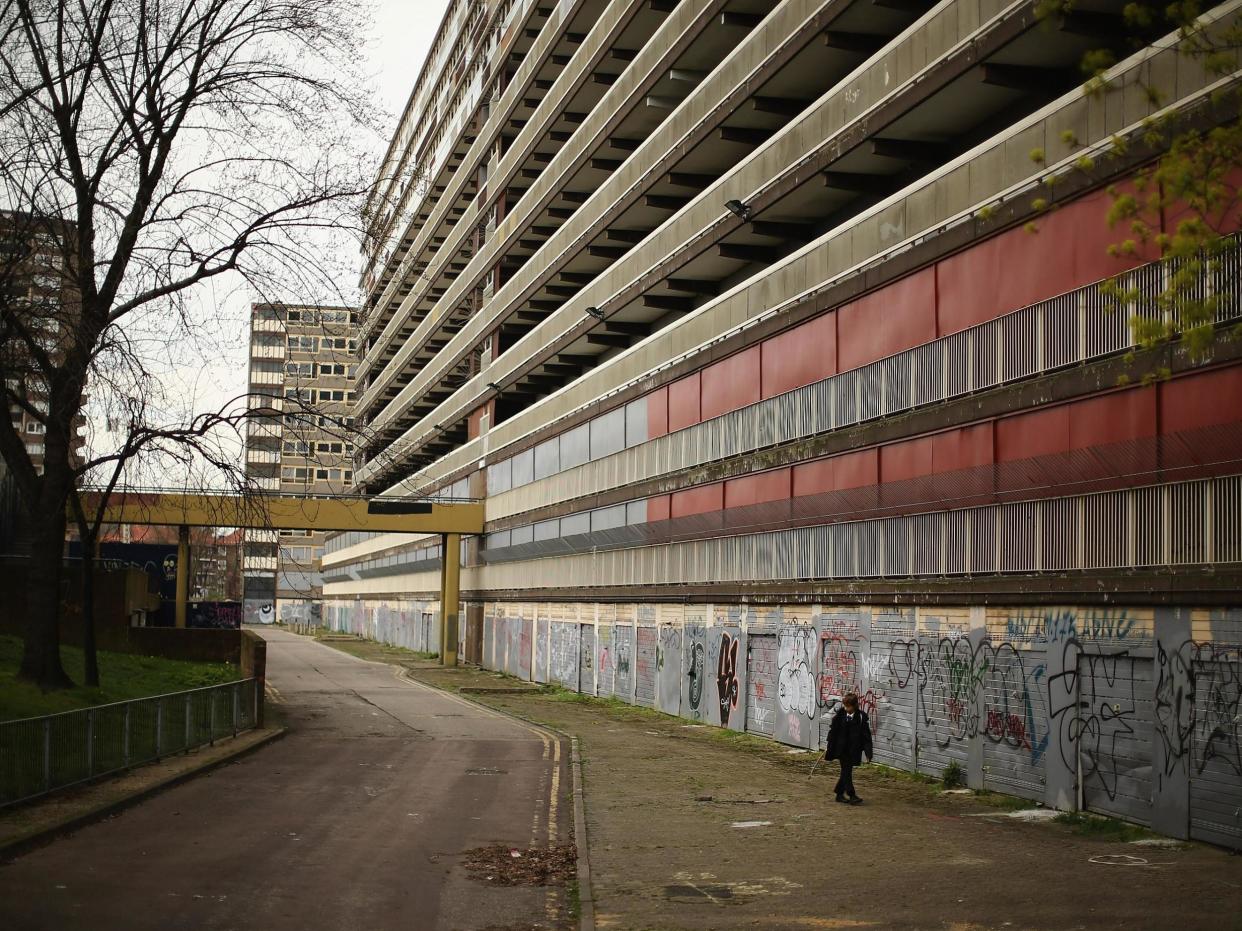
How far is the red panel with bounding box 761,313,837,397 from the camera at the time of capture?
25.7 metres

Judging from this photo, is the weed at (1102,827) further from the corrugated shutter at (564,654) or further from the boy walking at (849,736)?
the corrugated shutter at (564,654)

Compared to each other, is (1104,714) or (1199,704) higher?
A: (1199,704)

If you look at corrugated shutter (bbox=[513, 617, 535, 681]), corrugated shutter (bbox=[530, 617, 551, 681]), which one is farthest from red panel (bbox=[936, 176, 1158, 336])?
corrugated shutter (bbox=[513, 617, 535, 681])

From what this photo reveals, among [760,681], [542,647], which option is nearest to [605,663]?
[542,647]

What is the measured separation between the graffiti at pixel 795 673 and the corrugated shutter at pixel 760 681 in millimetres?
409

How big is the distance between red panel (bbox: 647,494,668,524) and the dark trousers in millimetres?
16918

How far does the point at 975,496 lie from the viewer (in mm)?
20406

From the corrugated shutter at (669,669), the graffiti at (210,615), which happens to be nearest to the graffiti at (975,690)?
the corrugated shutter at (669,669)

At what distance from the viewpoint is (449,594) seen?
2448 inches

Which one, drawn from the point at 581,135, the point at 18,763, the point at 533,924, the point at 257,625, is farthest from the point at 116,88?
the point at 257,625

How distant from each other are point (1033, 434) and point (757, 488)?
35.2ft

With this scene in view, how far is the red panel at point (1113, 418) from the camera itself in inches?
650

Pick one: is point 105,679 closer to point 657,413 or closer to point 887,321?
point 657,413

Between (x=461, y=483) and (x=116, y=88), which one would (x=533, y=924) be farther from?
(x=461, y=483)
